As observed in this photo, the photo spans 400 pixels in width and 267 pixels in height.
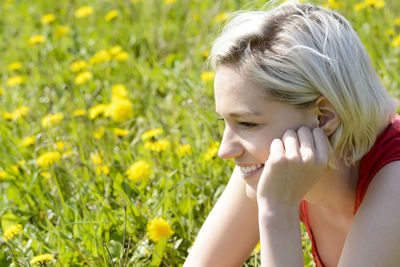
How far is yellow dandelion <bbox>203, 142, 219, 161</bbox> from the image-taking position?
211 centimetres

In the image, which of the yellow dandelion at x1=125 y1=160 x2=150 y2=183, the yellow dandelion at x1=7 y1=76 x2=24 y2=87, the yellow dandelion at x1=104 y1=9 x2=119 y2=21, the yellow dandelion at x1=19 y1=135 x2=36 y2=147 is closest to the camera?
the yellow dandelion at x1=125 y1=160 x2=150 y2=183

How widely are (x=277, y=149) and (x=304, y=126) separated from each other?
0.31ft

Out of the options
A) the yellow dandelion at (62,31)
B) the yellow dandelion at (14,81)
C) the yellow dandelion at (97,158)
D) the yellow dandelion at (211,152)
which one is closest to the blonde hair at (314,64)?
the yellow dandelion at (211,152)

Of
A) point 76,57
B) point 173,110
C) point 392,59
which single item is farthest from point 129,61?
point 392,59

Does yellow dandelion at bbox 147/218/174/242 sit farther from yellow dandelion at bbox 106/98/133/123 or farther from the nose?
yellow dandelion at bbox 106/98/133/123

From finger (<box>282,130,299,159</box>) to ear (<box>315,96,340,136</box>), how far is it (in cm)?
9

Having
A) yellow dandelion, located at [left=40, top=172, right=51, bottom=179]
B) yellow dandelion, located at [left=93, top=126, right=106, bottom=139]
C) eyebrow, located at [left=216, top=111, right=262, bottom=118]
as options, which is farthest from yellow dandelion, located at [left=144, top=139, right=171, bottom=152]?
eyebrow, located at [left=216, top=111, right=262, bottom=118]

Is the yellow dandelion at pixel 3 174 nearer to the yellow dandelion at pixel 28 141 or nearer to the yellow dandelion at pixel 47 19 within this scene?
the yellow dandelion at pixel 28 141

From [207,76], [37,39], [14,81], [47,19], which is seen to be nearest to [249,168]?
[207,76]

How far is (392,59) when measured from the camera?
8.80 ft

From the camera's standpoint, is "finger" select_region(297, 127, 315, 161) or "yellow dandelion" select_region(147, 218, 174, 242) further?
"yellow dandelion" select_region(147, 218, 174, 242)

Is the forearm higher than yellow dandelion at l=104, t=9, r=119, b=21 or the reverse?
higher

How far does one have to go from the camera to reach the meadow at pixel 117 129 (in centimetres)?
189

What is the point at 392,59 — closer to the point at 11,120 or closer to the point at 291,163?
the point at 291,163
